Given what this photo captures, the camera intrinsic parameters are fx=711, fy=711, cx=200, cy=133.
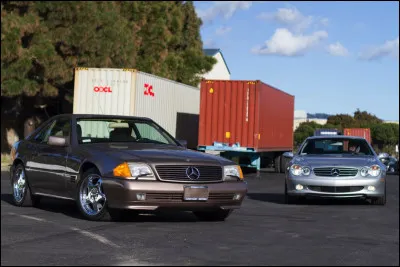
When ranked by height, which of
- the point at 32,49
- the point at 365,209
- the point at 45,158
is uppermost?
the point at 32,49

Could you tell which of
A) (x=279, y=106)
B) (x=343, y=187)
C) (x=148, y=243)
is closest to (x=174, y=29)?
(x=279, y=106)

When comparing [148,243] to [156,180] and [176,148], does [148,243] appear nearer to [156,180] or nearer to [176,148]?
[156,180]

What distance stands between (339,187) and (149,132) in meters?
4.41

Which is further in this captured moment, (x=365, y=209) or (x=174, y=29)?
(x=174, y=29)

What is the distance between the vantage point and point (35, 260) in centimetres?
608

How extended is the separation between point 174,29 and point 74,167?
30855 mm

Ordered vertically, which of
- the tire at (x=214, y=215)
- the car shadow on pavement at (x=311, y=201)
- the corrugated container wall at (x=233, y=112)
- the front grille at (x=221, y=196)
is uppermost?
the corrugated container wall at (x=233, y=112)

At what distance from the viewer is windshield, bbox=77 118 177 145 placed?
9656mm

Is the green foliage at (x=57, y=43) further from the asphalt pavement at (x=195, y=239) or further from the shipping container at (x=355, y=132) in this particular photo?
the shipping container at (x=355, y=132)

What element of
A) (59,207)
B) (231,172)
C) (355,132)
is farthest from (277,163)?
(355,132)

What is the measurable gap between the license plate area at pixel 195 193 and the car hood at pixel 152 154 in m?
0.33

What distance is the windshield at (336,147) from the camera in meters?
14.2

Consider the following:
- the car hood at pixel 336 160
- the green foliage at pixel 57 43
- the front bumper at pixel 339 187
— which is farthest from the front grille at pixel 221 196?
the green foliage at pixel 57 43

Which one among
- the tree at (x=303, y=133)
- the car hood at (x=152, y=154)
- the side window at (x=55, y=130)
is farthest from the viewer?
the tree at (x=303, y=133)
